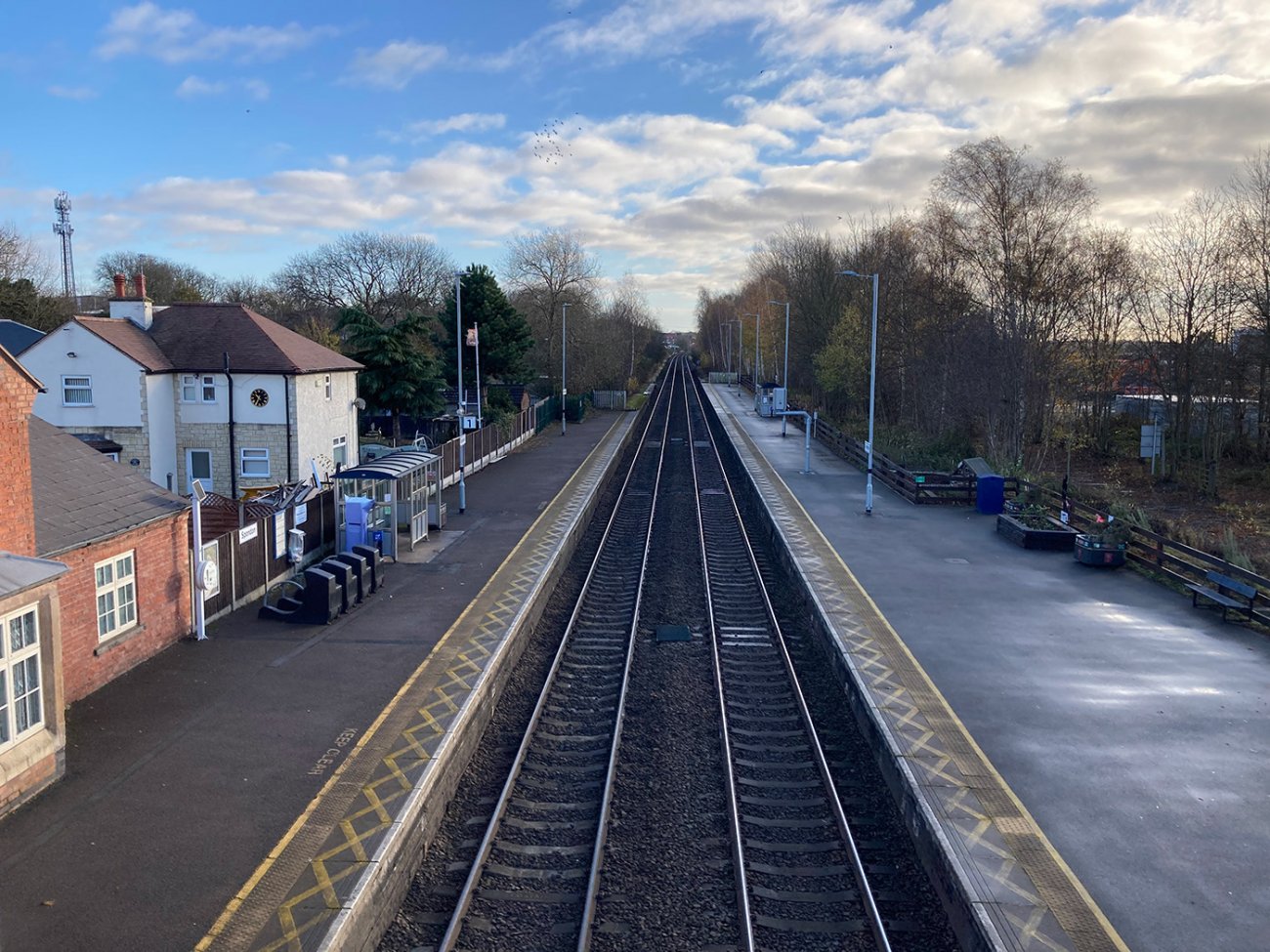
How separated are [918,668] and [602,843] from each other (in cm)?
618

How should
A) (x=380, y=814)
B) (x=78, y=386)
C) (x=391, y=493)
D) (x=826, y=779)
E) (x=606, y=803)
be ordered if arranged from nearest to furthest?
1. (x=380, y=814)
2. (x=606, y=803)
3. (x=826, y=779)
4. (x=391, y=493)
5. (x=78, y=386)

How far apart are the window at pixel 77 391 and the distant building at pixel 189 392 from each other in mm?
28

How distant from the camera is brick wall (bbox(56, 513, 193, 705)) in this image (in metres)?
11.6

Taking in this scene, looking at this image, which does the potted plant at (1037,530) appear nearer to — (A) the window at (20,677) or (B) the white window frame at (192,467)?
Result: (A) the window at (20,677)

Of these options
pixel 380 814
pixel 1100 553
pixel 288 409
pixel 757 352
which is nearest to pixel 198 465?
pixel 288 409

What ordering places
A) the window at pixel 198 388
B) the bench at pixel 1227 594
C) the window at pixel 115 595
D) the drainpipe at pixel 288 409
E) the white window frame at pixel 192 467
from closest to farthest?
the window at pixel 115 595 < the bench at pixel 1227 594 < the drainpipe at pixel 288 409 < the window at pixel 198 388 < the white window frame at pixel 192 467

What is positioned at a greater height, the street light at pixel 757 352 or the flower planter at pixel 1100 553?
the street light at pixel 757 352

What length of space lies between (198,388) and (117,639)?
57.7 ft

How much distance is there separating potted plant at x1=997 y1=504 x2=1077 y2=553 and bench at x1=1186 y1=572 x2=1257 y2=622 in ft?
15.0

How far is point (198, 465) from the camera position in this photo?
28.8 metres

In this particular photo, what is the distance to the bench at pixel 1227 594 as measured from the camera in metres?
15.9

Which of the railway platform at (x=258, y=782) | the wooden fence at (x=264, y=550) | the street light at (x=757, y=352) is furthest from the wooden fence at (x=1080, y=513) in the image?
the street light at (x=757, y=352)

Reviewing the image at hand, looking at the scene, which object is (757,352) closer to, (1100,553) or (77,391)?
(77,391)

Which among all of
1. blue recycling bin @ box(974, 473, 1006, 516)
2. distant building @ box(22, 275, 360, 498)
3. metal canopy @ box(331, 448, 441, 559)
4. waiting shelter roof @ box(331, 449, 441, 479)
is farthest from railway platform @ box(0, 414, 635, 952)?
blue recycling bin @ box(974, 473, 1006, 516)
